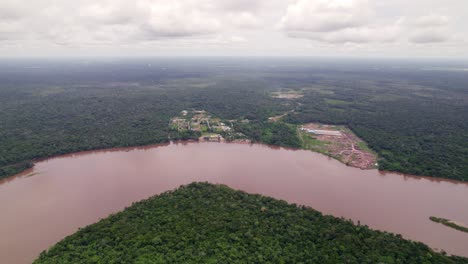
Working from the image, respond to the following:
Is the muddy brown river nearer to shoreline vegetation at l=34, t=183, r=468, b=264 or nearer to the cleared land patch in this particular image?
shoreline vegetation at l=34, t=183, r=468, b=264

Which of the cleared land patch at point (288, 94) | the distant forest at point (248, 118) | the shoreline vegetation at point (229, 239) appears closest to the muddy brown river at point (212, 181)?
the shoreline vegetation at point (229, 239)

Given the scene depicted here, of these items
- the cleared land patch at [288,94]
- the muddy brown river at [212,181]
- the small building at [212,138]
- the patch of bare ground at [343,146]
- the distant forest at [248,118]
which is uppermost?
the cleared land patch at [288,94]

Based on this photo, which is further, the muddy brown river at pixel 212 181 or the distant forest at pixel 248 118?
the distant forest at pixel 248 118

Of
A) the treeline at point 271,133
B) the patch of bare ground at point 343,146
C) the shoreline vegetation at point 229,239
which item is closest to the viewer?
the shoreline vegetation at point 229,239

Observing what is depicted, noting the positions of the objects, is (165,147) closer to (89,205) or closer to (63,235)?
(89,205)

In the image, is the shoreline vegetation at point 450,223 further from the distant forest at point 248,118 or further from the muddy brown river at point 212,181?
the distant forest at point 248,118

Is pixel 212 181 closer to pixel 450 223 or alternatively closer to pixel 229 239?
pixel 229 239

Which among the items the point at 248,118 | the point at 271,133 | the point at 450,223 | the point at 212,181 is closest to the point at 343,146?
the point at 271,133
